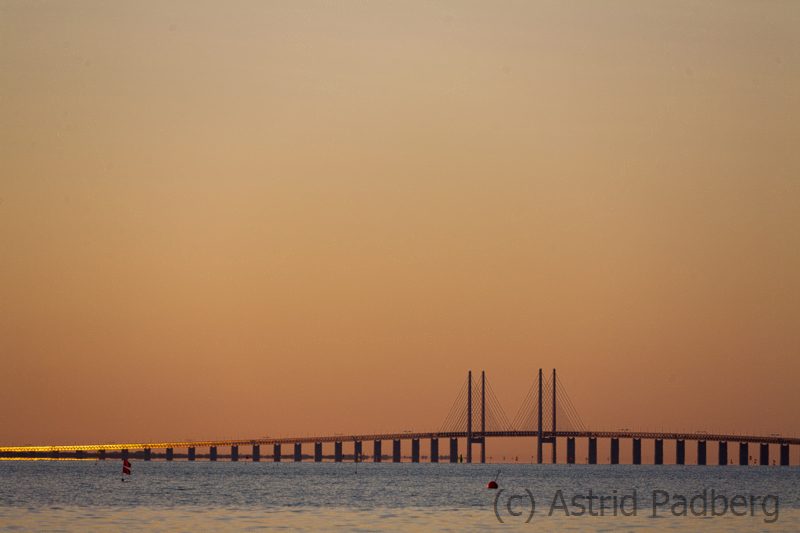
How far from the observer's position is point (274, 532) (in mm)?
61594

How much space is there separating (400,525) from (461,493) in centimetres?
3801

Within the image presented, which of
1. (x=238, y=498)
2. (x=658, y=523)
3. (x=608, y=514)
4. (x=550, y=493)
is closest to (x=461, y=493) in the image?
(x=550, y=493)

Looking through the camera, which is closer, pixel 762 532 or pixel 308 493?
pixel 762 532


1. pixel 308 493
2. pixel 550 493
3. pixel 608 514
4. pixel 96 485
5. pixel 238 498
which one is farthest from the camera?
pixel 96 485

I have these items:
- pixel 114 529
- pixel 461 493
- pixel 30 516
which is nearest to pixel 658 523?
pixel 114 529

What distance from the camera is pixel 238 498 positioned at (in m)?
91.1

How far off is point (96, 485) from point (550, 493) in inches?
1355

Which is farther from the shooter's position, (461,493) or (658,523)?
(461,493)

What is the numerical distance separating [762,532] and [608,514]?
12.1 m

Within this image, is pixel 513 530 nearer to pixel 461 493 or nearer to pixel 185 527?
pixel 185 527

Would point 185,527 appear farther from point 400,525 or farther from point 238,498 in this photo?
point 238,498

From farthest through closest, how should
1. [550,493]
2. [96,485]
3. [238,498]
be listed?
[96,485] < [550,493] < [238,498]

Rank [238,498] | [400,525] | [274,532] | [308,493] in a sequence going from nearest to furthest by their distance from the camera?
[274,532]
[400,525]
[238,498]
[308,493]

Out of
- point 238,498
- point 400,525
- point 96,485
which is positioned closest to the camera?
point 400,525
